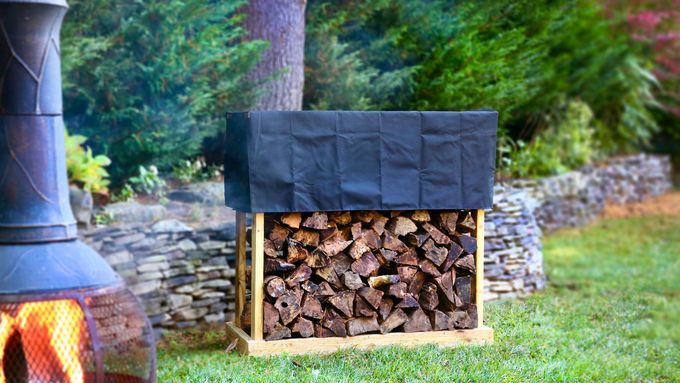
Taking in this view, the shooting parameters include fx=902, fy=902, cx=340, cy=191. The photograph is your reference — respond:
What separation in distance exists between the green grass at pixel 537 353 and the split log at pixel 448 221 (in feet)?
2.11

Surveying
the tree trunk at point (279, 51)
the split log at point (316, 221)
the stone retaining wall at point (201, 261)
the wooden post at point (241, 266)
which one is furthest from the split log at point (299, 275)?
the tree trunk at point (279, 51)

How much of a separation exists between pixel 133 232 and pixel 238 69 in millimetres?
1703

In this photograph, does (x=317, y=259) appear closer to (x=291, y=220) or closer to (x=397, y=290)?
(x=291, y=220)

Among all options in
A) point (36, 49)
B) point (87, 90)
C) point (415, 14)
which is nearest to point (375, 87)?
point (415, 14)

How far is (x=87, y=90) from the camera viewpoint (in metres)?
6.84

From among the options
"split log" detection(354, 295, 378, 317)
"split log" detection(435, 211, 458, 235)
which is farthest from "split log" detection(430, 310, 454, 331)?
"split log" detection(435, 211, 458, 235)

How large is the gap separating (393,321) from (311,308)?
0.51 meters

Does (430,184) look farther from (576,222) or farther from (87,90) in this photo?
(576,222)

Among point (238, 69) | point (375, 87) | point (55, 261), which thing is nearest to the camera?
point (55, 261)

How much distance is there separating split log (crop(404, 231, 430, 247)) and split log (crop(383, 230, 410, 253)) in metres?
0.05

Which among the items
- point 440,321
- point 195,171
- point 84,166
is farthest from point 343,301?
point 195,171

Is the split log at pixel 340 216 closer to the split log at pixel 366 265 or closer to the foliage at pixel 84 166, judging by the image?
the split log at pixel 366 265

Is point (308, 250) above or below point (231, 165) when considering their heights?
below

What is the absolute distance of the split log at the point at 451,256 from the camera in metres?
5.39
